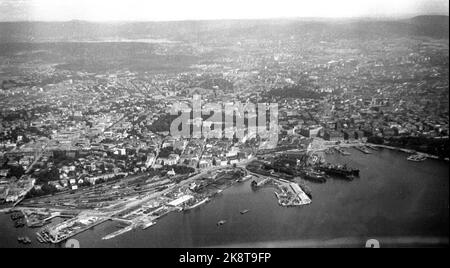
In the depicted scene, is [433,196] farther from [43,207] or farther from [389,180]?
[43,207]

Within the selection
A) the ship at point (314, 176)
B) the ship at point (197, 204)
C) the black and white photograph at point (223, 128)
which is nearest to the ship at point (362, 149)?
the black and white photograph at point (223, 128)

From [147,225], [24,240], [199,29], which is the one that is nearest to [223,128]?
[199,29]

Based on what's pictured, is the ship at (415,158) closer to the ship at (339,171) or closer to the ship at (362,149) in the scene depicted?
the ship at (362,149)

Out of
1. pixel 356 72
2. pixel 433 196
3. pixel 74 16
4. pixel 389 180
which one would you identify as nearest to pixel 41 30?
pixel 74 16

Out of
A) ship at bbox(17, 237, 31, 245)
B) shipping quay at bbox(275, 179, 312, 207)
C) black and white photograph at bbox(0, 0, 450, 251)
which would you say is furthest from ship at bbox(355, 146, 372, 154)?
ship at bbox(17, 237, 31, 245)

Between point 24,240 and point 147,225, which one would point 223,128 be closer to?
point 147,225

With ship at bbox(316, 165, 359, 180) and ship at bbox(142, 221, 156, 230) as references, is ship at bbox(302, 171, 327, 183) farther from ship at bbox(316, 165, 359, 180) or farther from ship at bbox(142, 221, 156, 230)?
ship at bbox(142, 221, 156, 230)
